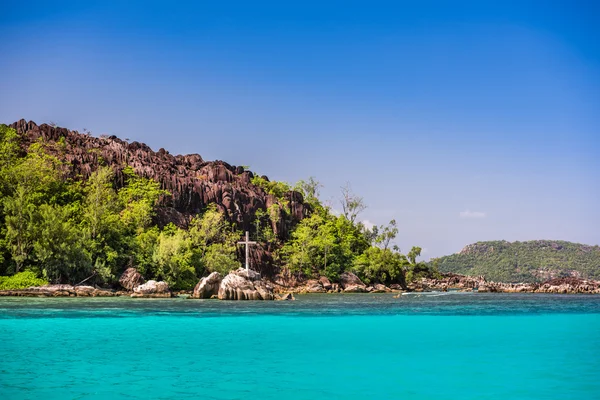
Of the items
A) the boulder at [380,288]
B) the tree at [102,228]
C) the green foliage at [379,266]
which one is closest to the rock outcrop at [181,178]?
the tree at [102,228]

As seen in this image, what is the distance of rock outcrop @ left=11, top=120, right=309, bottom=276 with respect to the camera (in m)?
82.8

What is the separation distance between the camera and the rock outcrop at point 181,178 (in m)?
82.8

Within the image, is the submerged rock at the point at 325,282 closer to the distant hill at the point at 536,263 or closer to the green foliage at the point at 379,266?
the green foliage at the point at 379,266

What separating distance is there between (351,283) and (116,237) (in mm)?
36922

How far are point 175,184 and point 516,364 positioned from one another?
7227 centimetres

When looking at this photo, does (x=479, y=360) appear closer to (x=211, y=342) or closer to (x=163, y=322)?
(x=211, y=342)

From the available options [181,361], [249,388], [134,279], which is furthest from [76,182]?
[249,388]

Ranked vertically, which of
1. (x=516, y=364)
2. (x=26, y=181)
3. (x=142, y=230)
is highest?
(x=26, y=181)

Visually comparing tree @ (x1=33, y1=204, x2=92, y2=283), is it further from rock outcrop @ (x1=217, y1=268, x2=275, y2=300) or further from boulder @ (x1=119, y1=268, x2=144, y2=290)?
rock outcrop @ (x1=217, y1=268, x2=275, y2=300)

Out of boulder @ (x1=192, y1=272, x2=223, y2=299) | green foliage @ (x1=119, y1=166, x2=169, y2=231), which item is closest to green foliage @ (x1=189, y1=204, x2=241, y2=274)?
green foliage @ (x1=119, y1=166, x2=169, y2=231)

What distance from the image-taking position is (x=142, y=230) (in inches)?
2803

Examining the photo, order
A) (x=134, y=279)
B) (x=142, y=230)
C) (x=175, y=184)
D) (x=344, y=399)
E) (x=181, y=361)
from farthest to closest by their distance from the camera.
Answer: (x=175, y=184), (x=142, y=230), (x=134, y=279), (x=181, y=361), (x=344, y=399)

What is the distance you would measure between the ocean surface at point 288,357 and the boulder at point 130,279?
25744mm

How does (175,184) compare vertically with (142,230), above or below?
above
